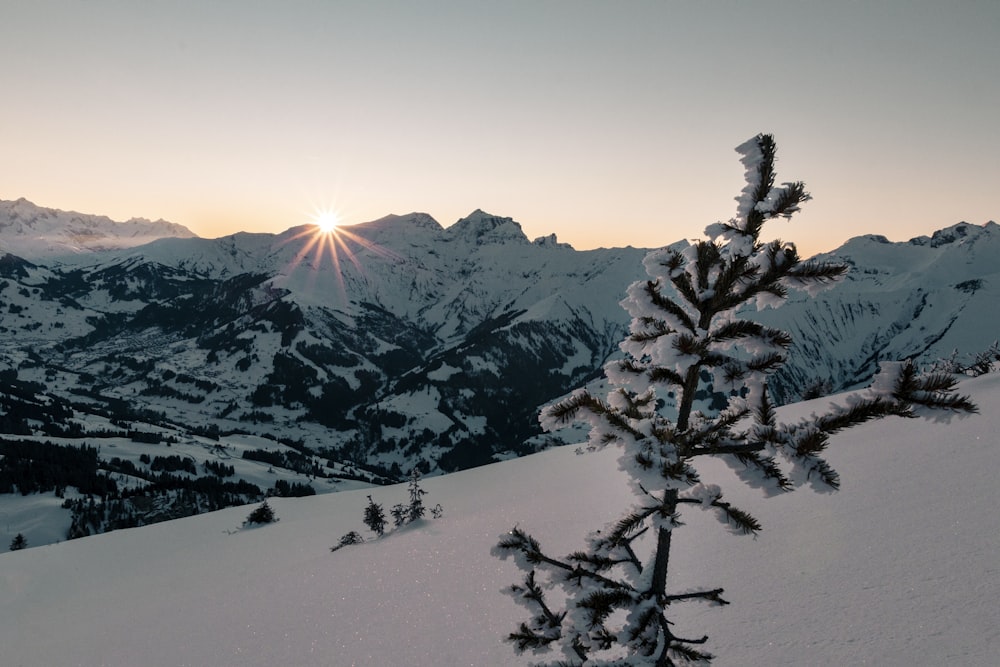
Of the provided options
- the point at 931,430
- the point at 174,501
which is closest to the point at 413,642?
the point at 931,430

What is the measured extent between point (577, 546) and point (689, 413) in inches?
313

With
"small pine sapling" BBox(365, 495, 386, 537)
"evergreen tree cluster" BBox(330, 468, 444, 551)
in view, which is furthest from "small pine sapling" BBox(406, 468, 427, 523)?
"small pine sapling" BBox(365, 495, 386, 537)

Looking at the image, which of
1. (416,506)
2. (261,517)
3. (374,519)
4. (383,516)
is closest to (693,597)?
(374,519)

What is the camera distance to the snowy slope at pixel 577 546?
514cm

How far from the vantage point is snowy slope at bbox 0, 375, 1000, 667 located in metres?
5.14

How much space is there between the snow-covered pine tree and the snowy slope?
217 centimetres

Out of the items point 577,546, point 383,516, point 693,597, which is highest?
point 693,597

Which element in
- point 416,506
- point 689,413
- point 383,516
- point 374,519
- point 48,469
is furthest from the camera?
point 48,469

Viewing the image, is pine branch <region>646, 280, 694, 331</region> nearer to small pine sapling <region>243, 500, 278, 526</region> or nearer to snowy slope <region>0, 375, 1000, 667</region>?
snowy slope <region>0, 375, 1000, 667</region>

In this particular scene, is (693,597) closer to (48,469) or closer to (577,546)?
(577,546)

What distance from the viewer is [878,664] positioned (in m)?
4.46

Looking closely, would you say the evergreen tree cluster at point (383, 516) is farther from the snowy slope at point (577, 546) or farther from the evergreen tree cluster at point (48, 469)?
the evergreen tree cluster at point (48, 469)

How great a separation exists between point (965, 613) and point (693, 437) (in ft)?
11.2

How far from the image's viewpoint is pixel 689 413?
4309mm
